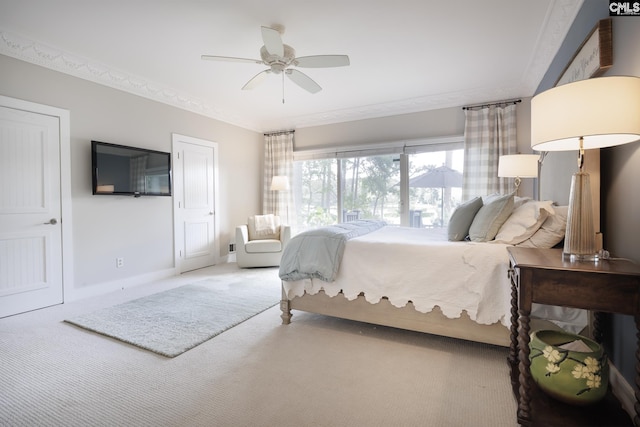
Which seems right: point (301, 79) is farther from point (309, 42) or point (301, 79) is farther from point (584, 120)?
point (584, 120)

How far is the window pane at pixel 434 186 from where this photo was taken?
4.54m

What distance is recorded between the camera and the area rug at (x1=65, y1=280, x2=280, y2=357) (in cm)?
231

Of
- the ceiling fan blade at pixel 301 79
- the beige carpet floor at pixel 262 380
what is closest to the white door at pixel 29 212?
the beige carpet floor at pixel 262 380

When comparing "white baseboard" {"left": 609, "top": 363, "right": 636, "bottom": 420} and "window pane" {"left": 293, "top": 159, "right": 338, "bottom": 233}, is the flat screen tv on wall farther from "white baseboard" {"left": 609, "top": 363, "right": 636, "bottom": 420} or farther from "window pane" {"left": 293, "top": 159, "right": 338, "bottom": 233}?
"white baseboard" {"left": 609, "top": 363, "right": 636, "bottom": 420}

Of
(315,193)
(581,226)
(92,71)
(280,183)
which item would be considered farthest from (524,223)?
(92,71)

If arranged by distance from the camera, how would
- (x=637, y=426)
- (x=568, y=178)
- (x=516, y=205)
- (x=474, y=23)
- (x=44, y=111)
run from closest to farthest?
(x=637, y=426) < (x=568, y=178) < (x=516, y=205) < (x=474, y=23) < (x=44, y=111)

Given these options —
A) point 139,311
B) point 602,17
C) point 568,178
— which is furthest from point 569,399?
point 139,311

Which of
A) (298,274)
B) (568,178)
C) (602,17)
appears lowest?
(298,274)

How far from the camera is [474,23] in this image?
2.63m

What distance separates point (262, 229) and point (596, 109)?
4.31 m

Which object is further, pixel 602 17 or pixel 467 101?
pixel 467 101

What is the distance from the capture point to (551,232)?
1.83 meters

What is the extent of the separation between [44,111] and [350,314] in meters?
3.63

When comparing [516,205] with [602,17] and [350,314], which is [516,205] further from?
[350,314]
